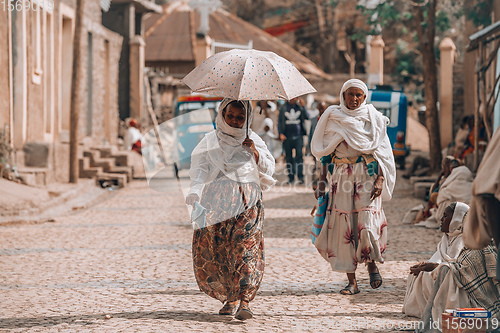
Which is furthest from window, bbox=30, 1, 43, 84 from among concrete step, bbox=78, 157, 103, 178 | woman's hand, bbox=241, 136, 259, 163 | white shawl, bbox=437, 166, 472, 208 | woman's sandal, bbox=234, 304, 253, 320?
woman's sandal, bbox=234, 304, 253, 320

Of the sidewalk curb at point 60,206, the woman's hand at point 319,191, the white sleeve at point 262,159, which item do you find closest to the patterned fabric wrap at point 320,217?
the woman's hand at point 319,191

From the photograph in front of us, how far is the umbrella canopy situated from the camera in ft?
18.2

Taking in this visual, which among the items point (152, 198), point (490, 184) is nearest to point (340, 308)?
point (490, 184)

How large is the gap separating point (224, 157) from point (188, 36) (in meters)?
30.0

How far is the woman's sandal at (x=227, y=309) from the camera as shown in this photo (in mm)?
5722

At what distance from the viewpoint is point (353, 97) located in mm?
6609

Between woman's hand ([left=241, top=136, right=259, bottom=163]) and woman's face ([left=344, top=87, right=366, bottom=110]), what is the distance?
1251mm

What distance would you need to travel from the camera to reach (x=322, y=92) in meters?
34.3

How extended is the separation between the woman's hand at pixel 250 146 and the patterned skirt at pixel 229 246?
0.27 metres

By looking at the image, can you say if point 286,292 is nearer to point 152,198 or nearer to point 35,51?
point 152,198

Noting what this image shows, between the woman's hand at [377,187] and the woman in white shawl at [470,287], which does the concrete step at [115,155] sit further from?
the woman in white shawl at [470,287]

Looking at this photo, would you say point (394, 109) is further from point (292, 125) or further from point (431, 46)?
point (292, 125)

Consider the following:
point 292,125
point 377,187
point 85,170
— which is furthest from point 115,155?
point 377,187

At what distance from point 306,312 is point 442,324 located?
1.36 m
